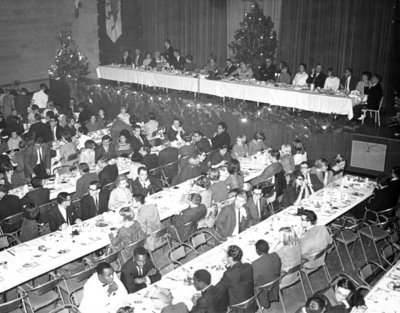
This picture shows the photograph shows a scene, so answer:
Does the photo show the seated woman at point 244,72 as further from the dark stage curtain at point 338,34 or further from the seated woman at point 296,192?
the seated woman at point 296,192

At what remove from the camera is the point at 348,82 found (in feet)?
54.5

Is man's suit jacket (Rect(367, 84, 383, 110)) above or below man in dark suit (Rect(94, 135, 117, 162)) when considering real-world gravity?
above

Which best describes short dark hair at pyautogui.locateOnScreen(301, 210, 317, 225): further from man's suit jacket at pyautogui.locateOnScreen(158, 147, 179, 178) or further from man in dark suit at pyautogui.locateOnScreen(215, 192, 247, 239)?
man's suit jacket at pyautogui.locateOnScreen(158, 147, 179, 178)

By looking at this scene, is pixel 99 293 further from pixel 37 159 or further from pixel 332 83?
pixel 332 83

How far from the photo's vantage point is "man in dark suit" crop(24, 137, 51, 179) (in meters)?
12.2

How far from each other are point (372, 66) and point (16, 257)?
13352 mm

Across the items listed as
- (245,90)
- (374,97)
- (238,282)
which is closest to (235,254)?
(238,282)

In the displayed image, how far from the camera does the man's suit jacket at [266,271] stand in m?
7.84

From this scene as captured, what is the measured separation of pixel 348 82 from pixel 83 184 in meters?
9.10

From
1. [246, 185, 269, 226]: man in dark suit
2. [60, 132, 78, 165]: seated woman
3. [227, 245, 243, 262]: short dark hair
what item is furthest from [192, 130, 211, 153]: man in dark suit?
[227, 245, 243, 262]: short dark hair

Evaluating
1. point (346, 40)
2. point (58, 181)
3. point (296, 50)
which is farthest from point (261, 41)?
point (58, 181)

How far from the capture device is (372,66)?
1792 centimetres

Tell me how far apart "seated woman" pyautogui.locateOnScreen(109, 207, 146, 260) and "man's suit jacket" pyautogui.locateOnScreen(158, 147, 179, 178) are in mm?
3997

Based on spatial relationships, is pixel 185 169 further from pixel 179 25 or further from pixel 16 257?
pixel 179 25
